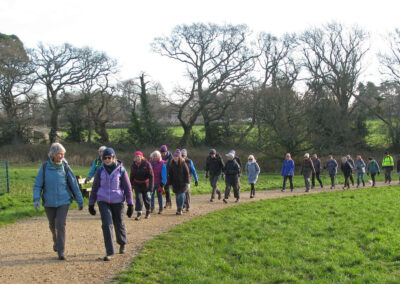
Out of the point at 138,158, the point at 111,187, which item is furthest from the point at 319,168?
the point at 111,187

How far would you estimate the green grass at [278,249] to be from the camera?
18.3 ft

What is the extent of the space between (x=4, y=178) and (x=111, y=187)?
10.9 metres

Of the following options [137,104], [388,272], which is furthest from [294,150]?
[388,272]

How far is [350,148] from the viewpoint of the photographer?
3516 cm

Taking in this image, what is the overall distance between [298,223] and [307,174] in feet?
29.1

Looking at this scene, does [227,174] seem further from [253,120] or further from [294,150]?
[253,120]

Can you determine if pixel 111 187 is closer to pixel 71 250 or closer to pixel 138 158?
pixel 71 250

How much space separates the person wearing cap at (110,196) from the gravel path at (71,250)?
0.38 meters

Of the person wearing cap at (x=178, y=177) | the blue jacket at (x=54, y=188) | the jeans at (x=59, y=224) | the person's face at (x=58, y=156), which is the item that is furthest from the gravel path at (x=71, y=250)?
the person's face at (x=58, y=156)

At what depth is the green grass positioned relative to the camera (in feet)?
18.3

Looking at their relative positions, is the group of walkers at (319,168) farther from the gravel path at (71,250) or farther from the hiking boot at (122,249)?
the hiking boot at (122,249)

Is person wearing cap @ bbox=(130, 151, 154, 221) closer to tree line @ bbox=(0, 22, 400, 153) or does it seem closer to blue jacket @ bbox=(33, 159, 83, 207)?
blue jacket @ bbox=(33, 159, 83, 207)

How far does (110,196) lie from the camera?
6.48m

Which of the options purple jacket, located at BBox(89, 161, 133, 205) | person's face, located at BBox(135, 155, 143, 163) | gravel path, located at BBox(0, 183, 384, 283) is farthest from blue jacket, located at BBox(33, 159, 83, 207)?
person's face, located at BBox(135, 155, 143, 163)
